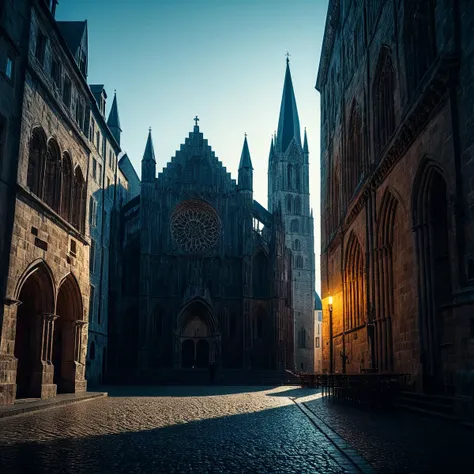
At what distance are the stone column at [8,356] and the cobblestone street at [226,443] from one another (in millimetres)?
2184

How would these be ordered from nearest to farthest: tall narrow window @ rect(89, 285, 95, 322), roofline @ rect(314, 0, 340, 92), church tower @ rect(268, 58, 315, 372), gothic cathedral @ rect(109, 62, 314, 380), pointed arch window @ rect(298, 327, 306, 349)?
roofline @ rect(314, 0, 340, 92)
tall narrow window @ rect(89, 285, 95, 322)
gothic cathedral @ rect(109, 62, 314, 380)
pointed arch window @ rect(298, 327, 306, 349)
church tower @ rect(268, 58, 315, 372)

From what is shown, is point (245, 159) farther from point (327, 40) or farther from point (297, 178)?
point (297, 178)

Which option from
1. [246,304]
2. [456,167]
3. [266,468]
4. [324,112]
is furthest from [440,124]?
[246,304]

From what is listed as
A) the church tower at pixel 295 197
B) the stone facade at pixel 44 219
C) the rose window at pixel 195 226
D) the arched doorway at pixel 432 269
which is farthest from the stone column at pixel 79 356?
the church tower at pixel 295 197

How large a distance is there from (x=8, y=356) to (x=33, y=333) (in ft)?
12.5

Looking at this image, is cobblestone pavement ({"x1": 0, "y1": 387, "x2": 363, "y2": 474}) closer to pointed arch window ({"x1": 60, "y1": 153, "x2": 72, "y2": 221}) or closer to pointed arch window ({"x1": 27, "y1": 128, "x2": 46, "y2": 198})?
pointed arch window ({"x1": 27, "y1": 128, "x2": 46, "y2": 198})

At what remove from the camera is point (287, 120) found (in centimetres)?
8525

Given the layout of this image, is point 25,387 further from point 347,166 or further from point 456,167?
point 347,166

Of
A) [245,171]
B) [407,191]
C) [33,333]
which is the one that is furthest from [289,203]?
[407,191]

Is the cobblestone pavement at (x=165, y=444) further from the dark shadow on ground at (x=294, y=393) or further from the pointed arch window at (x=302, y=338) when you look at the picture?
the pointed arch window at (x=302, y=338)

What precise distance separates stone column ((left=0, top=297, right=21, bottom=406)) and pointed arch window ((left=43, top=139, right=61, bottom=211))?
6189 millimetres

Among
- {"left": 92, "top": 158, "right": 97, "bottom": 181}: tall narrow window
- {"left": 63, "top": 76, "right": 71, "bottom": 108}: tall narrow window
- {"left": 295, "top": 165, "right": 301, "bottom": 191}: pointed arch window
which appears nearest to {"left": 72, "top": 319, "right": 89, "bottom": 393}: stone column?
{"left": 63, "top": 76, "right": 71, "bottom": 108}: tall narrow window

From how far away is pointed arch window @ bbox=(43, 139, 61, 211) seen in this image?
23.1 meters

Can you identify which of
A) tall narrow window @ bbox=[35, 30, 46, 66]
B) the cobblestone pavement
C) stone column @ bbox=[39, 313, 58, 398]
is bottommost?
the cobblestone pavement
